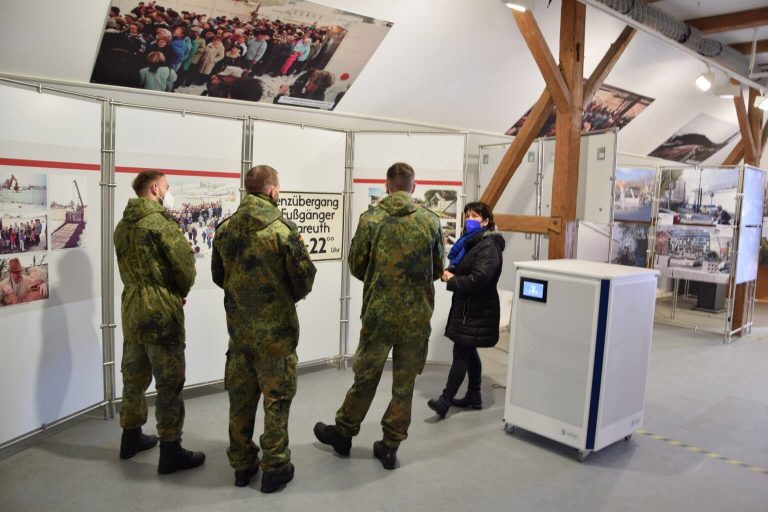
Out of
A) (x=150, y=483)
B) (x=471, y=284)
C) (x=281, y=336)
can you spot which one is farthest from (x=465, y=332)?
(x=150, y=483)

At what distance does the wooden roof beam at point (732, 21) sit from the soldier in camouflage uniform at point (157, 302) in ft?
20.8

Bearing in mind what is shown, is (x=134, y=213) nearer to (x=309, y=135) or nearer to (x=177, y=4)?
(x=177, y=4)

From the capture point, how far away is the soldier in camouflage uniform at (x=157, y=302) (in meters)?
3.14

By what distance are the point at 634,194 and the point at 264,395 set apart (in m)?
7.44

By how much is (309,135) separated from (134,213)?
2.07 m

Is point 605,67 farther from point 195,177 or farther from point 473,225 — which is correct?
point 195,177

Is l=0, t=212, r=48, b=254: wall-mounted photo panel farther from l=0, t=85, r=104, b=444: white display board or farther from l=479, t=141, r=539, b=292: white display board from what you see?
l=479, t=141, r=539, b=292: white display board

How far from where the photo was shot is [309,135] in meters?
4.92

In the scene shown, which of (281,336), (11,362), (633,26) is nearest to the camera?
(281,336)

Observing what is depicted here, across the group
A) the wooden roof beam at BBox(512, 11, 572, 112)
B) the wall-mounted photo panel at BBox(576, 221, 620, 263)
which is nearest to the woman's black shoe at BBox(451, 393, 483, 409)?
the wooden roof beam at BBox(512, 11, 572, 112)

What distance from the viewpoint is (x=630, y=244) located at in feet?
29.6

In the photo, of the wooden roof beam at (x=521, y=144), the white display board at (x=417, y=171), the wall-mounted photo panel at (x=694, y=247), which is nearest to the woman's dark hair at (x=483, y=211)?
the white display board at (x=417, y=171)

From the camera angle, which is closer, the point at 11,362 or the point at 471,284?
the point at 11,362

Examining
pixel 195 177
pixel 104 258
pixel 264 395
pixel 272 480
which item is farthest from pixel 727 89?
pixel 104 258
